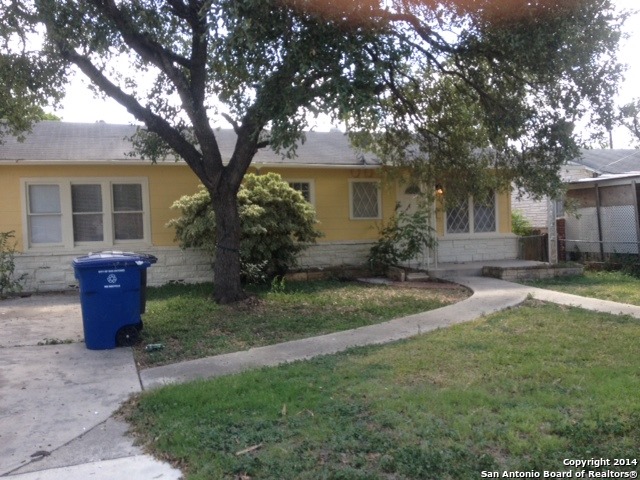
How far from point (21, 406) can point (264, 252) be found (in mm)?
7567

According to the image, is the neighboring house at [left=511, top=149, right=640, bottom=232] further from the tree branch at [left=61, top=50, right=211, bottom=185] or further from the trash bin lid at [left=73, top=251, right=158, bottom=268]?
the trash bin lid at [left=73, top=251, right=158, bottom=268]

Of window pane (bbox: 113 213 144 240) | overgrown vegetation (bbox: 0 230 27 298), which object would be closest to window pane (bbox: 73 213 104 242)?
window pane (bbox: 113 213 144 240)

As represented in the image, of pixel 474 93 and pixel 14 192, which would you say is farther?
pixel 14 192

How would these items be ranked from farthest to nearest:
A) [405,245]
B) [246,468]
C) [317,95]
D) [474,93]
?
1. [405,245]
2. [474,93]
3. [317,95]
4. [246,468]

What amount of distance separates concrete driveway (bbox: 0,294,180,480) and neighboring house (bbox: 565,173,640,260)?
11.1m

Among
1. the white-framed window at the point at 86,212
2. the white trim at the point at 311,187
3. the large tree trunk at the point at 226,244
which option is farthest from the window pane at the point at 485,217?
the white-framed window at the point at 86,212

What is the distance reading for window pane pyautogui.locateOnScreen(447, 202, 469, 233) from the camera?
16.8 m

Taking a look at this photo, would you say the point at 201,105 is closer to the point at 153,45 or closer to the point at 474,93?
the point at 153,45

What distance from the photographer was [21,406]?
6.00 m

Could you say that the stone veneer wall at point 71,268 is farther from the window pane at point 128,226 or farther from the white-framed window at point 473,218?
the white-framed window at point 473,218

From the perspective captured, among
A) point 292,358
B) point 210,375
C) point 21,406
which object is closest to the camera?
point 21,406

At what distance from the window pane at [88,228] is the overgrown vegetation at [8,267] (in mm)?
1283

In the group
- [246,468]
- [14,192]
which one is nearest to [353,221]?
[14,192]

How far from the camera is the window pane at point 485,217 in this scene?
17078 millimetres
